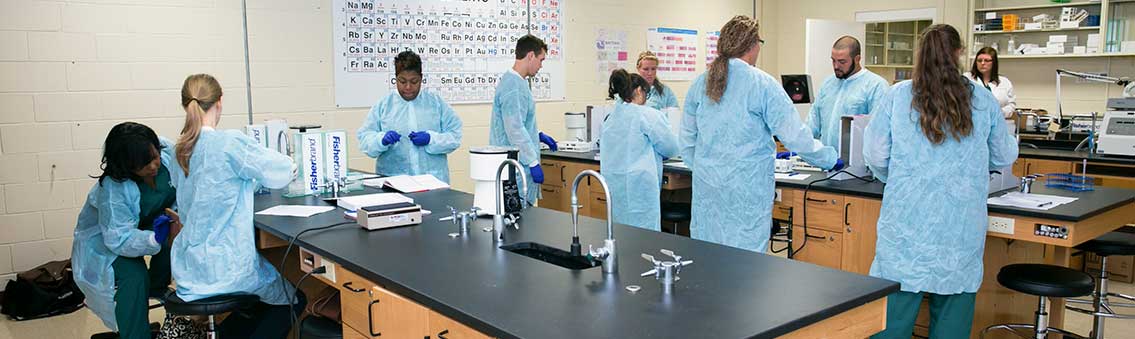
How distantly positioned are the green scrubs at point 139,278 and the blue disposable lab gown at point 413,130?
1053mm

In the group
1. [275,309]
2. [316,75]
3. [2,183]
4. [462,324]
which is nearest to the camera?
[462,324]

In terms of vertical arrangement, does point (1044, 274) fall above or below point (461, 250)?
below

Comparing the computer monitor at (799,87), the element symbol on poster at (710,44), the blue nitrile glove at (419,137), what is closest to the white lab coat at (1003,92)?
the computer monitor at (799,87)

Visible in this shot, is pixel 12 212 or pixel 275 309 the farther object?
pixel 12 212

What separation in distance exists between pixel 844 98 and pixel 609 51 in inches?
103

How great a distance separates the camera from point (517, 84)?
436 cm

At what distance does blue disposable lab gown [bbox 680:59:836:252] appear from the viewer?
312 centimetres

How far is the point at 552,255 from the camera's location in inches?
88.0

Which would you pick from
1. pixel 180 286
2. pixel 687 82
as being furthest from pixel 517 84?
pixel 687 82

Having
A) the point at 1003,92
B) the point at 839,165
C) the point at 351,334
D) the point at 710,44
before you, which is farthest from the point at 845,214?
the point at 710,44

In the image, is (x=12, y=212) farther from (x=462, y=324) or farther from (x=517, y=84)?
(x=462, y=324)

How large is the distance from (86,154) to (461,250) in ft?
10.7

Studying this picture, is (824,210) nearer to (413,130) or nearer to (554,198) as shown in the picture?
(413,130)

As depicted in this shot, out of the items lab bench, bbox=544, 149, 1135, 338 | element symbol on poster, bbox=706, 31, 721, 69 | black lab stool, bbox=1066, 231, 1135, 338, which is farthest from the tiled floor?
element symbol on poster, bbox=706, 31, 721, 69
